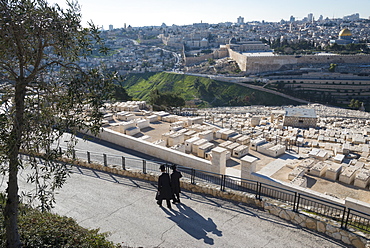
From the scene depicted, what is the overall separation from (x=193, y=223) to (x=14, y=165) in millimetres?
3234

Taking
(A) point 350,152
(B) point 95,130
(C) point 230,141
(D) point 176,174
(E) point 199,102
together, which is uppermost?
(B) point 95,130

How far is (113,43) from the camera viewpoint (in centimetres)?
12188

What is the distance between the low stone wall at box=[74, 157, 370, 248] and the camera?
15.8ft

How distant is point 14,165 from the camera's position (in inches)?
139

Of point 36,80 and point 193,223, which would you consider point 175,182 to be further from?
point 36,80

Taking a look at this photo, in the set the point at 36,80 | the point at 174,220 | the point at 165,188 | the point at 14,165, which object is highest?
the point at 36,80

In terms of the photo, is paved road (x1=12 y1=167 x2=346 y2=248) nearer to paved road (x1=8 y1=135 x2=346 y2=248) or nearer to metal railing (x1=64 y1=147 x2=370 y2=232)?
paved road (x1=8 y1=135 x2=346 y2=248)

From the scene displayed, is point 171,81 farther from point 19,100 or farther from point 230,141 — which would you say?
point 19,100

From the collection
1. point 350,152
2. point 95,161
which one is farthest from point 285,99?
point 95,161

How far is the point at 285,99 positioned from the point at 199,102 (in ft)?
45.6

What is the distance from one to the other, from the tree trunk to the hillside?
37577 mm

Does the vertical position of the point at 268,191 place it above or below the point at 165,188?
below

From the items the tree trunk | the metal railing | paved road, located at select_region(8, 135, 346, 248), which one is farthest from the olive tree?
paved road, located at select_region(8, 135, 346, 248)

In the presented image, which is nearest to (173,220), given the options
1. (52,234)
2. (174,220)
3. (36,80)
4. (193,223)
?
(174,220)
